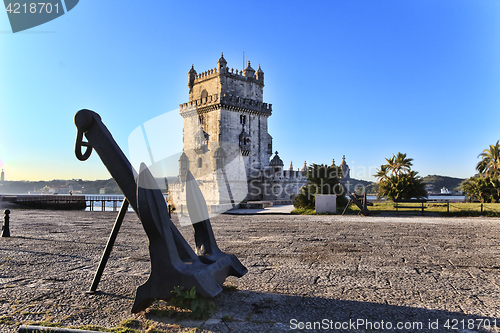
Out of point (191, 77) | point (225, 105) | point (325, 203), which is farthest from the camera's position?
point (191, 77)

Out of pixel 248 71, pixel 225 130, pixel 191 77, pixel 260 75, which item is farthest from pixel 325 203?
pixel 191 77

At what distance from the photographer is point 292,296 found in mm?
4309

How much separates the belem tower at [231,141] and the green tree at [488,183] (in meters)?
17.0

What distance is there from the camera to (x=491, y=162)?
32.1m

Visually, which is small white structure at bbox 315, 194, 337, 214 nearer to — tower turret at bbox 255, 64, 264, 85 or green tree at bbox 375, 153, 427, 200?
green tree at bbox 375, 153, 427, 200

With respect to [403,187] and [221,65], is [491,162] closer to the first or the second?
[403,187]

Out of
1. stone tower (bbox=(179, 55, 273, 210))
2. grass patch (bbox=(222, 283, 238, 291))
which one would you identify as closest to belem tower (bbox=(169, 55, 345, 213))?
stone tower (bbox=(179, 55, 273, 210))

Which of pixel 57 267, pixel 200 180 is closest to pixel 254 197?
pixel 200 180

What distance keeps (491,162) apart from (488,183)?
7.06 metres

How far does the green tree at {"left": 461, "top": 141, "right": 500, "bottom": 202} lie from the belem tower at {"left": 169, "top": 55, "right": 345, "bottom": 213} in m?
17.0

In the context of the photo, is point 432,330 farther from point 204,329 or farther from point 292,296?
point 204,329

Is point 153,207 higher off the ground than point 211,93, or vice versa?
point 211,93

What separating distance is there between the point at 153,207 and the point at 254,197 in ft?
131

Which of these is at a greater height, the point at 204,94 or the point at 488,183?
the point at 204,94
